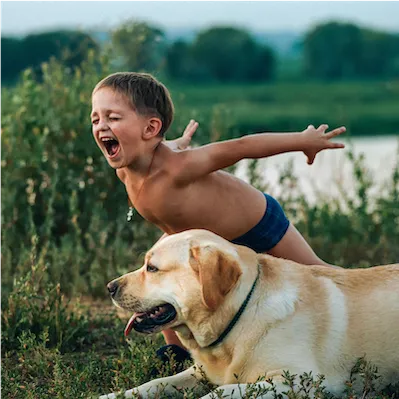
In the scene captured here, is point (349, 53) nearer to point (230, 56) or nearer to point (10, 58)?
point (230, 56)

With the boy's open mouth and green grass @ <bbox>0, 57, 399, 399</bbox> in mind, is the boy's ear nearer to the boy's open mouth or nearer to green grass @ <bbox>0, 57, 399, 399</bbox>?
the boy's open mouth

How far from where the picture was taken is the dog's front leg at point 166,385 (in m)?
3.88

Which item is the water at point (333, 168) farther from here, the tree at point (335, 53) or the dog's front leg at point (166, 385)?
the tree at point (335, 53)

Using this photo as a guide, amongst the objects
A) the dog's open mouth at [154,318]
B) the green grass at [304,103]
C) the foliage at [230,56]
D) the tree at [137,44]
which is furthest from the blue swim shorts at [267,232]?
the foliage at [230,56]

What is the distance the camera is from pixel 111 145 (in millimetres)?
4383

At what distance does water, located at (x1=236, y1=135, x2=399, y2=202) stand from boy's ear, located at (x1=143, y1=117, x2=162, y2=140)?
2659mm

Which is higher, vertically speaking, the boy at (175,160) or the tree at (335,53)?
the boy at (175,160)

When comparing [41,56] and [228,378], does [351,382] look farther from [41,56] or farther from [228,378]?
[41,56]

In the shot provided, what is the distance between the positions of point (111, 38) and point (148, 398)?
417 centimetres

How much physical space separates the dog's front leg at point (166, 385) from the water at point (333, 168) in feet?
10.1

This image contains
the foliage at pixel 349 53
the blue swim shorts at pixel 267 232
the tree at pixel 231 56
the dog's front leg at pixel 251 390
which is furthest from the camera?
the foliage at pixel 349 53

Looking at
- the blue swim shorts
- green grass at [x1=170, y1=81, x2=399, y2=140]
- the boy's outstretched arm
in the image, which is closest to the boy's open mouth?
the boy's outstretched arm

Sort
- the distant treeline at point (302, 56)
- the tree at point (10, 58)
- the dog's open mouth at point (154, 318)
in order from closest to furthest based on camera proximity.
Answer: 1. the dog's open mouth at point (154, 318)
2. the tree at point (10, 58)
3. the distant treeline at point (302, 56)

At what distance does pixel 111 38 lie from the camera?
739 cm
